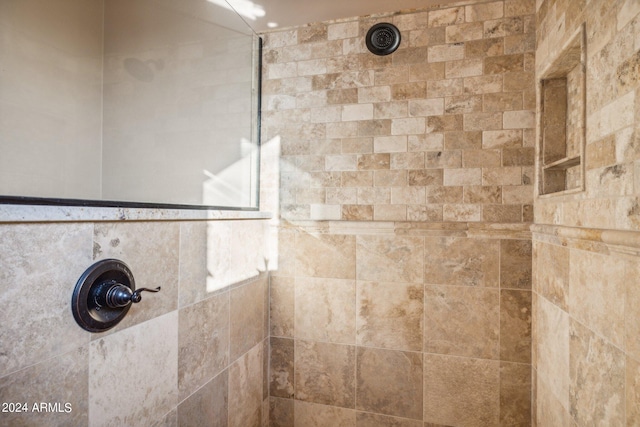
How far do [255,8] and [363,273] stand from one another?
6.13 feet

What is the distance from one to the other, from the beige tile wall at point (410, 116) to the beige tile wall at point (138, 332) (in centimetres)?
70

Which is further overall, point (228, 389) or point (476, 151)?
point (476, 151)

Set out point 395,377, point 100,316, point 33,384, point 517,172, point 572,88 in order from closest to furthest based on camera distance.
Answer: point 33,384 → point 100,316 → point 572,88 → point 517,172 → point 395,377

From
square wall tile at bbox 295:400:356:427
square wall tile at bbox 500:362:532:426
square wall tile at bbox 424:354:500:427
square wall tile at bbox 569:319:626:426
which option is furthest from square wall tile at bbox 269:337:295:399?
square wall tile at bbox 569:319:626:426

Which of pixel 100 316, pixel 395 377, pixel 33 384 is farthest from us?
pixel 395 377

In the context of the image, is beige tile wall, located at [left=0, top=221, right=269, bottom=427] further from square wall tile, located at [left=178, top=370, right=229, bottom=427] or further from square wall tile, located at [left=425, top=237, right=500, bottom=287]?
square wall tile, located at [left=425, top=237, right=500, bottom=287]

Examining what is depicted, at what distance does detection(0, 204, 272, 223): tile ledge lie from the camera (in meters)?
0.83

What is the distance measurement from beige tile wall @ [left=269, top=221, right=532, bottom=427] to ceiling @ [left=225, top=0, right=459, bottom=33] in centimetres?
137

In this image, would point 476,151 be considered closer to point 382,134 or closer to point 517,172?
point 517,172

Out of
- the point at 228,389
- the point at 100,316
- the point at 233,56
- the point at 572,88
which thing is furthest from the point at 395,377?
the point at 233,56

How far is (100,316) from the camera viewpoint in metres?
1.05

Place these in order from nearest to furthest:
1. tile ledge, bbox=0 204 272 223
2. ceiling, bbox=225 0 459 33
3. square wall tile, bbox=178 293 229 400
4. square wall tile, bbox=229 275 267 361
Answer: tile ledge, bbox=0 204 272 223
square wall tile, bbox=178 293 229 400
square wall tile, bbox=229 275 267 361
ceiling, bbox=225 0 459 33

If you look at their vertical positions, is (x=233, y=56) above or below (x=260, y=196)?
above

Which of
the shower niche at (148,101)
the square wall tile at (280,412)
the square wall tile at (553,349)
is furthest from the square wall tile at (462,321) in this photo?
the shower niche at (148,101)
